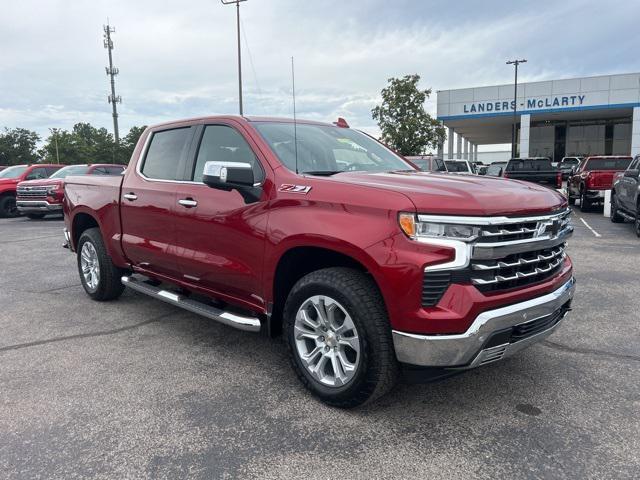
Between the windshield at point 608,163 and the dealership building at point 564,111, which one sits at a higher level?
the dealership building at point 564,111

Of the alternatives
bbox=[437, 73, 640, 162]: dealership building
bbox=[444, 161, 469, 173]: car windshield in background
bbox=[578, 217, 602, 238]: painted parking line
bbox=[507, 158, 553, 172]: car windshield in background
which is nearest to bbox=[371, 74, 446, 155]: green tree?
bbox=[437, 73, 640, 162]: dealership building

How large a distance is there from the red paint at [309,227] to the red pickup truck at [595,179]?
1349 centimetres

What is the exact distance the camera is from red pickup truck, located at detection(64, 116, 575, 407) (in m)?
2.76

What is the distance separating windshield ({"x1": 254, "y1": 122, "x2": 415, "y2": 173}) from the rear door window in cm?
92

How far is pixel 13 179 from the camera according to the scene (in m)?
17.4

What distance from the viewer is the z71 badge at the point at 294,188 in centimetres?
331

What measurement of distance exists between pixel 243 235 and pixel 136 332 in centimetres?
182

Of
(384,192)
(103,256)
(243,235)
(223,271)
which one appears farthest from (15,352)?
(384,192)

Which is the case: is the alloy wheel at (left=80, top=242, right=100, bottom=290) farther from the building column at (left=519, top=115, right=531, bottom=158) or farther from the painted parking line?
the building column at (left=519, top=115, right=531, bottom=158)

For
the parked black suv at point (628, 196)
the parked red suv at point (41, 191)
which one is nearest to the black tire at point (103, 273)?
the parked black suv at point (628, 196)

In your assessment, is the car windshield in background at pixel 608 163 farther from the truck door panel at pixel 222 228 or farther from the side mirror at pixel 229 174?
the side mirror at pixel 229 174

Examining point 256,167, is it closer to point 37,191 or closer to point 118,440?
point 118,440

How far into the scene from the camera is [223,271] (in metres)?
3.89

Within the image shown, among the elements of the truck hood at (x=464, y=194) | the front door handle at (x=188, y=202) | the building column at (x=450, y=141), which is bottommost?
the front door handle at (x=188, y=202)
